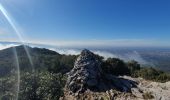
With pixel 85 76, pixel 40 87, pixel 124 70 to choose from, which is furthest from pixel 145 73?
pixel 40 87

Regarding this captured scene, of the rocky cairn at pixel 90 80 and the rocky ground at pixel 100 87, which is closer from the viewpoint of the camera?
the rocky ground at pixel 100 87

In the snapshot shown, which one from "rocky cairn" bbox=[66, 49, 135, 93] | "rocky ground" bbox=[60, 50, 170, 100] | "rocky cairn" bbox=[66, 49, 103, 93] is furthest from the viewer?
"rocky cairn" bbox=[66, 49, 103, 93]

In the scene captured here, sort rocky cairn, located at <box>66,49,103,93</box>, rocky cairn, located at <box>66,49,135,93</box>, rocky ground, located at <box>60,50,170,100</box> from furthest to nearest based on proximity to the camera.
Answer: rocky cairn, located at <box>66,49,103,93</box>
rocky cairn, located at <box>66,49,135,93</box>
rocky ground, located at <box>60,50,170,100</box>

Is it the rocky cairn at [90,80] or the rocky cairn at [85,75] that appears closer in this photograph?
the rocky cairn at [90,80]

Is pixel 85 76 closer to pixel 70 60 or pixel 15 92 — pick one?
pixel 15 92

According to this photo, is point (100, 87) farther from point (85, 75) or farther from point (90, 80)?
point (85, 75)

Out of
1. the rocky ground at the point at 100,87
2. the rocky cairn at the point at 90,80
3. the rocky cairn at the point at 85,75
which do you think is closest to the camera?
the rocky ground at the point at 100,87

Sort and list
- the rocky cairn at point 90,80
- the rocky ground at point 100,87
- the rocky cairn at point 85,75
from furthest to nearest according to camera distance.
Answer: the rocky cairn at point 85,75 < the rocky cairn at point 90,80 < the rocky ground at point 100,87

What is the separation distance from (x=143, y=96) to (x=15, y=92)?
27.8 m

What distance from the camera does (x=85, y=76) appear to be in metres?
65.4

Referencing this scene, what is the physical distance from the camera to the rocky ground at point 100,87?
5553 cm

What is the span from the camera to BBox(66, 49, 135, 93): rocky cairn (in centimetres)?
6319

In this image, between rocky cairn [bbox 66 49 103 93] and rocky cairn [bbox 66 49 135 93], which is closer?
rocky cairn [bbox 66 49 135 93]

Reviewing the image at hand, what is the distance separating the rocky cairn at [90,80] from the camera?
63.2 metres
